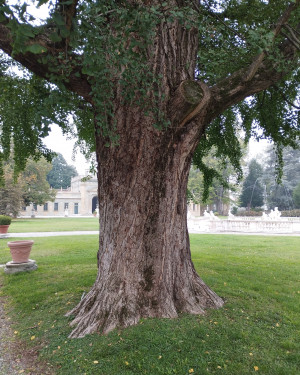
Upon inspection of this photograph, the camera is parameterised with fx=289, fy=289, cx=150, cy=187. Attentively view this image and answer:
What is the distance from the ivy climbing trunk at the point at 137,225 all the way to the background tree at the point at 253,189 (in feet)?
153

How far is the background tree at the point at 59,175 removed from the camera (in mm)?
71375

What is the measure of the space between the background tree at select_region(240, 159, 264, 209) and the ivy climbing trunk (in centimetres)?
4669

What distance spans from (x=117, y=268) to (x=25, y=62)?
109 inches

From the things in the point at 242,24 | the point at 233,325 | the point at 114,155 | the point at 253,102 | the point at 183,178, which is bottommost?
the point at 233,325

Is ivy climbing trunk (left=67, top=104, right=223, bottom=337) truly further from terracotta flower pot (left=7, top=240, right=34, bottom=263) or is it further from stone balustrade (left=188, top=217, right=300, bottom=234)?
stone balustrade (left=188, top=217, right=300, bottom=234)

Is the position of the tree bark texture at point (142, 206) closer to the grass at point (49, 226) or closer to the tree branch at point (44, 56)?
the tree branch at point (44, 56)

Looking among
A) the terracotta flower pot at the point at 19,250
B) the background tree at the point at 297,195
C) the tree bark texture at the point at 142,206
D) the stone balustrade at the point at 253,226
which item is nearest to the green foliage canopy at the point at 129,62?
the tree bark texture at the point at 142,206

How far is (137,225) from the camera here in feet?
12.3

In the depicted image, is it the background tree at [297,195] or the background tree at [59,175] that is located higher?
the background tree at [59,175]

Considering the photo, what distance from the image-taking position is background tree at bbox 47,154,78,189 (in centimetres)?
7138

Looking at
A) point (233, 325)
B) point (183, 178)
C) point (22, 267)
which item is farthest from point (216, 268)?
point (22, 267)

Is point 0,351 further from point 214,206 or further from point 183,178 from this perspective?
point 214,206

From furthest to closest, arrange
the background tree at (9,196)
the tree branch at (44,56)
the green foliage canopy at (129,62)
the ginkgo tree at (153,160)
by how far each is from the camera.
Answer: the background tree at (9,196), the ginkgo tree at (153,160), the tree branch at (44,56), the green foliage canopy at (129,62)

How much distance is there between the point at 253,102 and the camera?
22.1 feet
